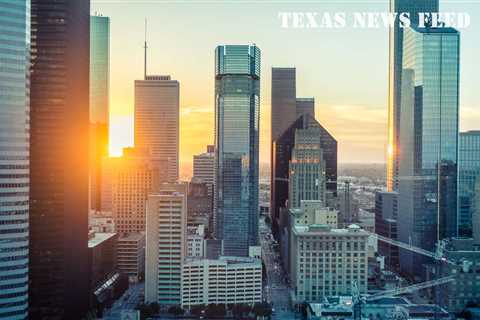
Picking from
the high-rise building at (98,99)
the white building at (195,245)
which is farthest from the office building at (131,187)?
the white building at (195,245)

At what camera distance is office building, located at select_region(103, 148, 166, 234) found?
55.8 ft

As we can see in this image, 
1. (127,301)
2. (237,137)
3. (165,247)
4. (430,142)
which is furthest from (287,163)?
(127,301)

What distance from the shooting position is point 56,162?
9.48 meters

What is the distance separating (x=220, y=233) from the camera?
1628cm

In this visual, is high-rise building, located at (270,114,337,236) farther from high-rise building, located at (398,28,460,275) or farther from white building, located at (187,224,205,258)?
white building, located at (187,224,205,258)

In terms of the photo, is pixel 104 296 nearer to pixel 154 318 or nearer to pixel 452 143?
pixel 154 318

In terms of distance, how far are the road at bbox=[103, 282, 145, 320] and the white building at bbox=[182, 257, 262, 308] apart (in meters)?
1.05

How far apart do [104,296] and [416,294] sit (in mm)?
5390

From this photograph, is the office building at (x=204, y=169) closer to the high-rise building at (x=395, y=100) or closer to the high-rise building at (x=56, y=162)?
the high-rise building at (x=395, y=100)

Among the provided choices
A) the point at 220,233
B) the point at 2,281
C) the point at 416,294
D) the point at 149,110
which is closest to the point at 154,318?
the point at 2,281

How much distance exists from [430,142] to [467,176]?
42.3 inches

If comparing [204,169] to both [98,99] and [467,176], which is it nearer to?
[98,99]

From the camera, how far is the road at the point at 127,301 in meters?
10.3

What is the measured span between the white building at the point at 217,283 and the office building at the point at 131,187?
590 centimetres
